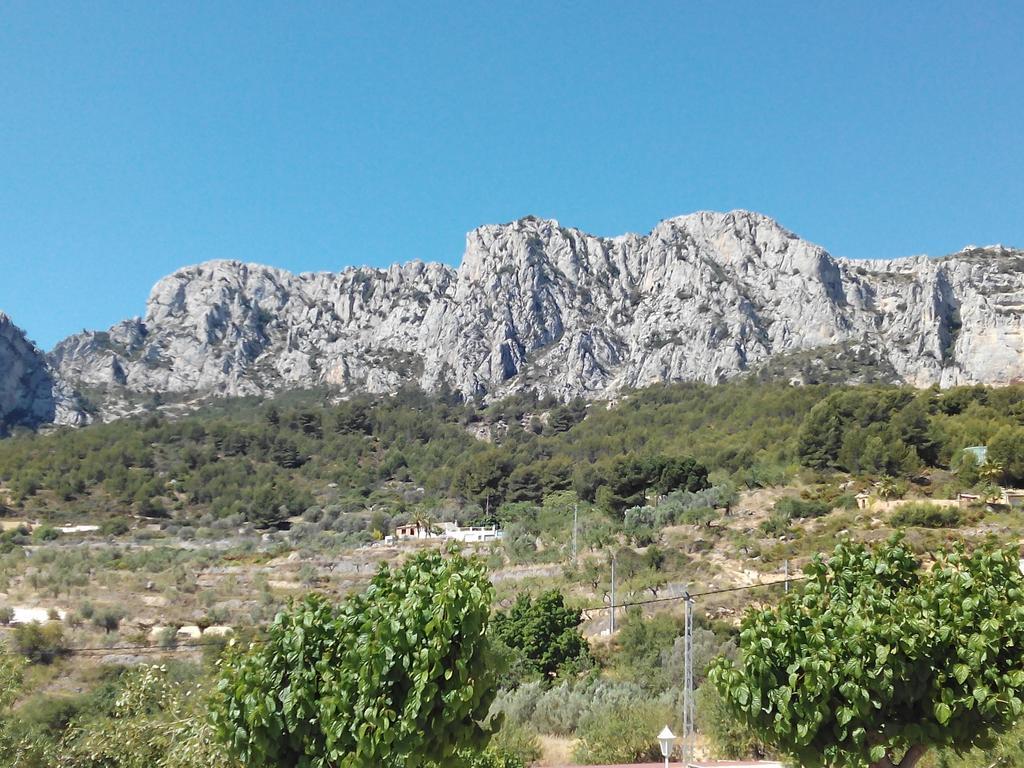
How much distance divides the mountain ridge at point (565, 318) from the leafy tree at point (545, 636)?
6404 centimetres

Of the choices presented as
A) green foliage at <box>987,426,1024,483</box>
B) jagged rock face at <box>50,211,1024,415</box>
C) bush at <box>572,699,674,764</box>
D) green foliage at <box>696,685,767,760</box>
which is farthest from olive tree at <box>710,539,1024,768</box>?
jagged rock face at <box>50,211,1024,415</box>

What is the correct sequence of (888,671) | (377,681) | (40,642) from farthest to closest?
(40,642), (888,671), (377,681)

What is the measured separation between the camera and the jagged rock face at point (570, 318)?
95.8 metres

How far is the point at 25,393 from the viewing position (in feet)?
339

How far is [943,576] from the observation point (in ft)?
26.1

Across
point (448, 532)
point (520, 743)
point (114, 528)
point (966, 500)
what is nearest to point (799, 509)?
point (966, 500)

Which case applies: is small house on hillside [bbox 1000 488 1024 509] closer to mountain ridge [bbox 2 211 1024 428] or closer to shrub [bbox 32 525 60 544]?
mountain ridge [bbox 2 211 1024 428]

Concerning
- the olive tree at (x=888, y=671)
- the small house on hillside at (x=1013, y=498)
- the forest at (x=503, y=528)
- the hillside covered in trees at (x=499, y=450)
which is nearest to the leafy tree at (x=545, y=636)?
the forest at (x=503, y=528)

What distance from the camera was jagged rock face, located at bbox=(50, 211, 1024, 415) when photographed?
95750 millimetres

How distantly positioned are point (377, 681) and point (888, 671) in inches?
156

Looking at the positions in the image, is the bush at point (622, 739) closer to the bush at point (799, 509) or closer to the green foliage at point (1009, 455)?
the bush at point (799, 509)

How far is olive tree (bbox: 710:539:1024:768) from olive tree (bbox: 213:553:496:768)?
8.20 ft

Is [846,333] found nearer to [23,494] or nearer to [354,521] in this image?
[354,521]

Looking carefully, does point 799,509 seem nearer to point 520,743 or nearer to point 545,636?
point 545,636
